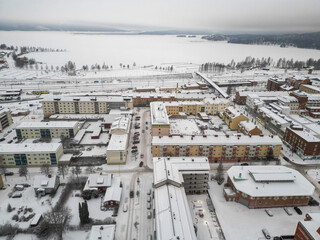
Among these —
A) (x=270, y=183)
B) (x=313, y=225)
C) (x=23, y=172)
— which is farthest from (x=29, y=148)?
(x=313, y=225)

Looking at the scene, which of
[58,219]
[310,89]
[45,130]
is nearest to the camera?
[58,219]

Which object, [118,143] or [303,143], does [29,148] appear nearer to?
[118,143]

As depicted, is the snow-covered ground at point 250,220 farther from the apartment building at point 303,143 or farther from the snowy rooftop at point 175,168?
the apartment building at point 303,143

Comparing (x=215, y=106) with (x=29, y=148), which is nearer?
(x=29, y=148)

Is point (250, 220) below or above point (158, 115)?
below

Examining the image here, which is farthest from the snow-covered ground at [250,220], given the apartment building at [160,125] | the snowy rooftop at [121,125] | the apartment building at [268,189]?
the snowy rooftop at [121,125]

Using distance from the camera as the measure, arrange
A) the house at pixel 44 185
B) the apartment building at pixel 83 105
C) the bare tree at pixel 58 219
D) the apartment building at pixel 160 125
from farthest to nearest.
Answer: the apartment building at pixel 83 105 < the apartment building at pixel 160 125 < the house at pixel 44 185 < the bare tree at pixel 58 219
